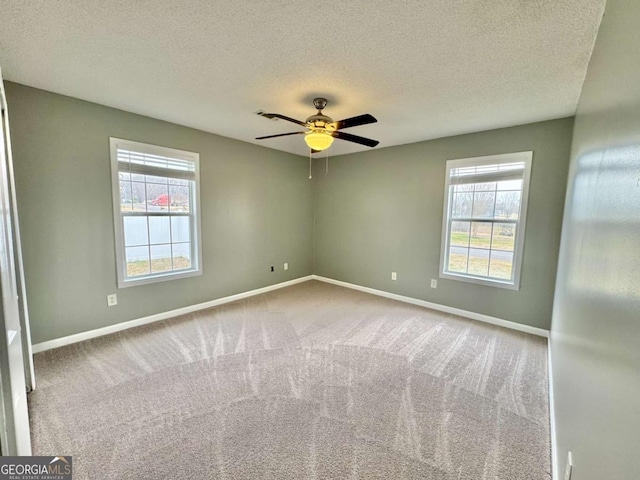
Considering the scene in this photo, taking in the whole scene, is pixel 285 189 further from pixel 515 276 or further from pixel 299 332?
pixel 515 276

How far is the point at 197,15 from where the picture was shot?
1.52 meters

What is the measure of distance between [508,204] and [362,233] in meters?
2.16

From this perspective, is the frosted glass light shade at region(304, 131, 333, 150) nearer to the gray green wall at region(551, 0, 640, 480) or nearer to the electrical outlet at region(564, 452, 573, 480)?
the gray green wall at region(551, 0, 640, 480)

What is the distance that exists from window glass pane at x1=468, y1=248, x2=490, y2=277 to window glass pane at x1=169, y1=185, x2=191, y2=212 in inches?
154

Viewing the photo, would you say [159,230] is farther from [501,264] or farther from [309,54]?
[501,264]

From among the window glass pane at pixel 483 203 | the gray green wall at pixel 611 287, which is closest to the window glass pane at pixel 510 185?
the window glass pane at pixel 483 203

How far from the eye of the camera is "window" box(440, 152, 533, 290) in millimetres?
3281

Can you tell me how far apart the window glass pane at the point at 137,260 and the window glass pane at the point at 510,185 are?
14.7 feet

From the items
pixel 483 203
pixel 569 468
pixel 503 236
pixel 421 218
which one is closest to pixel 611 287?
pixel 569 468

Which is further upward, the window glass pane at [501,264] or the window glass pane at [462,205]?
the window glass pane at [462,205]

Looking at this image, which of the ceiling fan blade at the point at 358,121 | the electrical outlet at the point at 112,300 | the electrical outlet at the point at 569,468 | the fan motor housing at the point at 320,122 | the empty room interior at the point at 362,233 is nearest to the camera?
the electrical outlet at the point at 569,468

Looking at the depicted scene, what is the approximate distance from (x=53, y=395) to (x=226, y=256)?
2.34m

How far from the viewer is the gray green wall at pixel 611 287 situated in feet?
2.20

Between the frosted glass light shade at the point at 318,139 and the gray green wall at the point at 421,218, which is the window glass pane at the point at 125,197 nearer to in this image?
the frosted glass light shade at the point at 318,139
